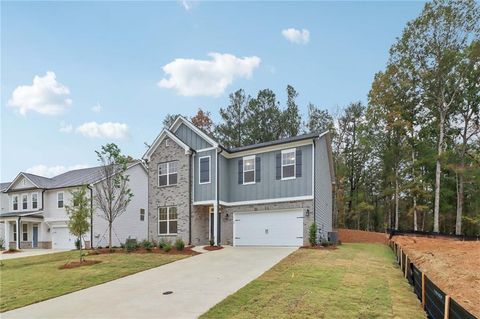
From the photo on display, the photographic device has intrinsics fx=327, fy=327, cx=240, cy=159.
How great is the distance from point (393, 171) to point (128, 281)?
30077mm

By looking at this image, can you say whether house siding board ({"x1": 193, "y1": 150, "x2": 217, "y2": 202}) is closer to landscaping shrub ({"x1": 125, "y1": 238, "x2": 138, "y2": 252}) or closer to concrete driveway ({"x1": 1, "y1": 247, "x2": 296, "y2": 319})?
landscaping shrub ({"x1": 125, "y1": 238, "x2": 138, "y2": 252})

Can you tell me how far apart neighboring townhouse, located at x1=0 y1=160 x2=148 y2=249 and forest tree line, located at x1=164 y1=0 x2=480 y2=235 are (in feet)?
45.0

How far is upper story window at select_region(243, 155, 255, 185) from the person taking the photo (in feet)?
63.4

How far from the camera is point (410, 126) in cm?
2941

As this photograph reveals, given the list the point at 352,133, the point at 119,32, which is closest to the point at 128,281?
the point at 119,32

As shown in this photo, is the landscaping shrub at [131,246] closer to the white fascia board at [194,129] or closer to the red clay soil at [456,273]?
the white fascia board at [194,129]

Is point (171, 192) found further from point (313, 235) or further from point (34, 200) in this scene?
point (34, 200)

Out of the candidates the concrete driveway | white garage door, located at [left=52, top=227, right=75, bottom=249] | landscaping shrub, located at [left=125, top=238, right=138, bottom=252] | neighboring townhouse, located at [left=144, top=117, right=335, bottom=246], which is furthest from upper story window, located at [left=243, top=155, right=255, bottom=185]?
white garage door, located at [left=52, top=227, right=75, bottom=249]

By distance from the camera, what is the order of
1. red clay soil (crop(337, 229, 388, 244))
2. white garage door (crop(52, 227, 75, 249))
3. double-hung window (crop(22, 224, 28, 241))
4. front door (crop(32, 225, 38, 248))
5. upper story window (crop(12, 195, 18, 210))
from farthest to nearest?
upper story window (crop(12, 195, 18, 210)) → double-hung window (crop(22, 224, 28, 241)) → front door (crop(32, 225, 38, 248)) → red clay soil (crop(337, 229, 388, 244)) → white garage door (crop(52, 227, 75, 249))

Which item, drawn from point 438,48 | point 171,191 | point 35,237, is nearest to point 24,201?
point 35,237

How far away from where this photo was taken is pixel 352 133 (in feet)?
127

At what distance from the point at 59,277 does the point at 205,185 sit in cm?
949

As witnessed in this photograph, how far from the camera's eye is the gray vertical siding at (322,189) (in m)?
18.1

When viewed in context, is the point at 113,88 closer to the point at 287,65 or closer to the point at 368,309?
the point at 287,65
